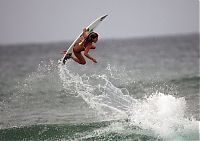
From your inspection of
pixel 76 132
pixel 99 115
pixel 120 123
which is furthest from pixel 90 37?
pixel 99 115

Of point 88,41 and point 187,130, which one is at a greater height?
point 88,41

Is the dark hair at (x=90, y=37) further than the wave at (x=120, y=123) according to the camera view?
No

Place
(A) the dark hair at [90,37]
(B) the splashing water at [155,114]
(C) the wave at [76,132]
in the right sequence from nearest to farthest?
1. (A) the dark hair at [90,37]
2. (C) the wave at [76,132]
3. (B) the splashing water at [155,114]

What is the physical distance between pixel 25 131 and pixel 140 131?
4316 millimetres

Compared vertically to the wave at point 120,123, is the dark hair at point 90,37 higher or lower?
higher

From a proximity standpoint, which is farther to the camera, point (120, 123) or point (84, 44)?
point (120, 123)

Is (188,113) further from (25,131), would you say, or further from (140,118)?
(25,131)

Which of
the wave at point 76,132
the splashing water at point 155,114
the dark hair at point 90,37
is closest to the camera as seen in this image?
the dark hair at point 90,37

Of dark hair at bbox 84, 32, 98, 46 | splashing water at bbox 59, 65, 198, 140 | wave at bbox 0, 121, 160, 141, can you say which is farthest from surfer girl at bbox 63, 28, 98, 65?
wave at bbox 0, 121, 160, 141

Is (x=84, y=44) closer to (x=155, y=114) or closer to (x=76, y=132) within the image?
(x=76, y=132)

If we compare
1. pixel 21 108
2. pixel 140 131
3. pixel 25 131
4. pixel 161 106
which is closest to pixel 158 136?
pixel 140 131

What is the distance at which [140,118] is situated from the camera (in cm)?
1652

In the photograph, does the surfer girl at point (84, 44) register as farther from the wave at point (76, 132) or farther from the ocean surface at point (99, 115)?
the wave at point (76, 132)

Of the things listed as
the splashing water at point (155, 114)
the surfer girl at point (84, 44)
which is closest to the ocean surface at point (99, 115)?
the splashing water at point (155, 114)
